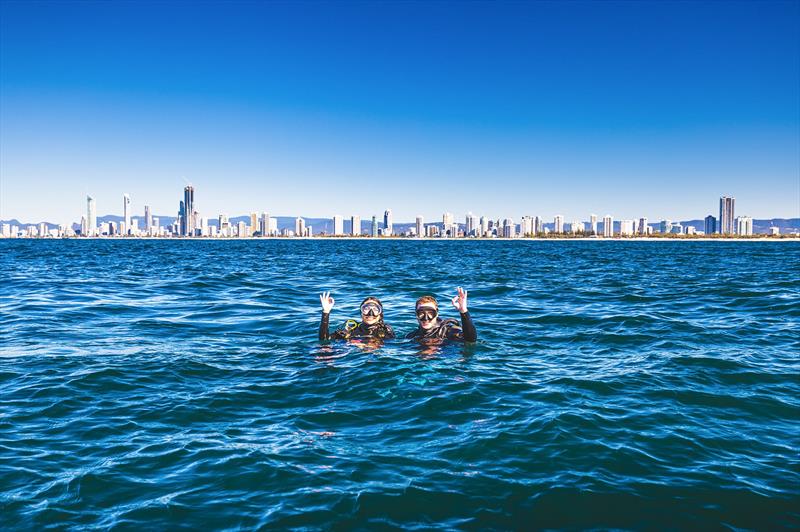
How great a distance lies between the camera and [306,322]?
703 inches

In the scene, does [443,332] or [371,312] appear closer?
[371,312]

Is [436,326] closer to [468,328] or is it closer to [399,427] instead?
[468,328]

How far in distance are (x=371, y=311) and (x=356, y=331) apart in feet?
2.92

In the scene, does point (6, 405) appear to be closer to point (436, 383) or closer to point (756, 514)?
point (436, 383)

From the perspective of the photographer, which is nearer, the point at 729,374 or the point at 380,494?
the point at 380,494

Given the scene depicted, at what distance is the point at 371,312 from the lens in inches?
528

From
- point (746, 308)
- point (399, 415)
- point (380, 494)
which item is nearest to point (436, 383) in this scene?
point (399, 415)

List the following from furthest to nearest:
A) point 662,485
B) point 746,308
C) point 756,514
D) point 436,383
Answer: point 746,308, point 436,383, point 662,485, point 756,514

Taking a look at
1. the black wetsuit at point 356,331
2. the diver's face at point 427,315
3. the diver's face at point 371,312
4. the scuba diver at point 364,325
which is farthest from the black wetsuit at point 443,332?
the diver's face at point 371,312

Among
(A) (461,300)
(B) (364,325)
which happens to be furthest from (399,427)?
(B) (364,325)

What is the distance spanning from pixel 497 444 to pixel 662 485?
6.58 ft

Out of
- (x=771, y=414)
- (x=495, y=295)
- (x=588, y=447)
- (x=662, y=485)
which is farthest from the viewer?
(x=495, y=295)

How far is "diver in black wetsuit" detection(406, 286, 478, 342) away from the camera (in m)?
12.7

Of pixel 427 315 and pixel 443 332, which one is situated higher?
pixel 427 315
